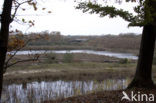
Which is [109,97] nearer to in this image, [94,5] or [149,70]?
[149,70]

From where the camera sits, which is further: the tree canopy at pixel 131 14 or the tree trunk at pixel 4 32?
the tree canopy at pixel 131 14

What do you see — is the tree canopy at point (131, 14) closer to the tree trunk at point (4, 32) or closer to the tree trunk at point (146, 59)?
the tree trunk at point (146, 59)

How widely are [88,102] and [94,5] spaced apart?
10.9 ft

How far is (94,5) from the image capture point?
21.1 ft

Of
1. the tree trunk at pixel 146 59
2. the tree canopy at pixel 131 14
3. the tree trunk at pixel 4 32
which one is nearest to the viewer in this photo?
the tree trunk at pixel 4 32

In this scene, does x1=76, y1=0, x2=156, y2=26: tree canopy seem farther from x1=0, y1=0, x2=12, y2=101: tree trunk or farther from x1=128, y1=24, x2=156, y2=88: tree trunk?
x1=0, y1=0, x2=12, y2=101: tree trunk

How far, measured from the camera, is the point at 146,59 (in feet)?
23.8

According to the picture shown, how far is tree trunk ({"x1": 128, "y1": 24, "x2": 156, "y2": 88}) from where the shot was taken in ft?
23.5

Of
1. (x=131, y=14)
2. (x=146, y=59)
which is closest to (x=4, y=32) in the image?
(x=131, y=14)

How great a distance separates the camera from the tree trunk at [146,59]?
7148 mm

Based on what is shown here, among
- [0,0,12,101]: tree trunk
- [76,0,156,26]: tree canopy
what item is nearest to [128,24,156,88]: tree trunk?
[76,0,156,26]: tree canopy

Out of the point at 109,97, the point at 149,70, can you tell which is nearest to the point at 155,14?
the point at 149,70

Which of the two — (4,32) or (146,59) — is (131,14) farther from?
(4,32)

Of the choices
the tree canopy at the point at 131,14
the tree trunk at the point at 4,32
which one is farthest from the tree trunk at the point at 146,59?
the tree trunk at the point at 4,32
